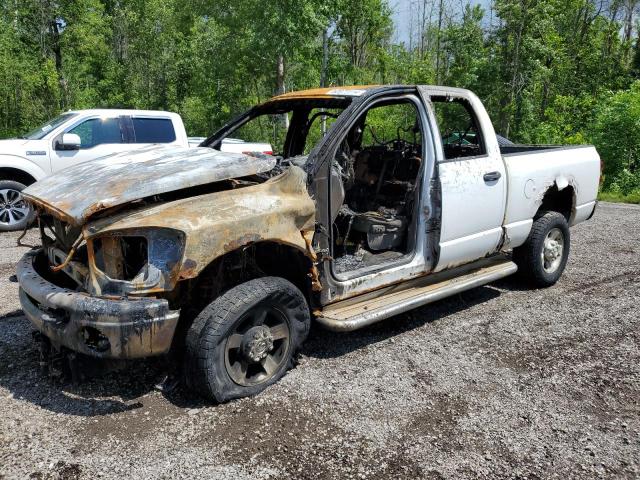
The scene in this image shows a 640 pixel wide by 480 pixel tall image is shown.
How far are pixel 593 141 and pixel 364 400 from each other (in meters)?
13.6

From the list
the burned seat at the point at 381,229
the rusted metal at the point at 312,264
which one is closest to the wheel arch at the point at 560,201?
the burned seat at the point at 381,229

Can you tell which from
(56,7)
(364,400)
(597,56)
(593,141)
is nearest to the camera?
(364,400)

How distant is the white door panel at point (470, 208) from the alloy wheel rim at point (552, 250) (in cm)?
100

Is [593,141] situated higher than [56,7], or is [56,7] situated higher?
[56,7]

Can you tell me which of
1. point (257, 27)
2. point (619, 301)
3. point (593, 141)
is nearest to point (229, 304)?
point (619, 301)

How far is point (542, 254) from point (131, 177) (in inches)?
165

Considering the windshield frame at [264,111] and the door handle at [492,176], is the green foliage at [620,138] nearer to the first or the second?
the door handle at [492,176]

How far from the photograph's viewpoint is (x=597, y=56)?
26406 millimetres

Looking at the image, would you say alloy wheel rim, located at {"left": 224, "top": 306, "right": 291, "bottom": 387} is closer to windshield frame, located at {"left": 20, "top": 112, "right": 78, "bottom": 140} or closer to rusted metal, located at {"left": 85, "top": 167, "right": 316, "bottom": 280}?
rusted metal, located at {"left": 85, "top": 167, "right": 316, "bottom": 280}

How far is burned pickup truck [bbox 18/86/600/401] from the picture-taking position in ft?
10.3

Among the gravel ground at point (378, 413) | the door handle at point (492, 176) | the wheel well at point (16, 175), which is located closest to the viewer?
the gravel ground at point (378, 413)

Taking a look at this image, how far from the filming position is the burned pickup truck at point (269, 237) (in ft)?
10.3

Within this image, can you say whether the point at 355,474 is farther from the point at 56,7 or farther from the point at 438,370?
the point at 56,7

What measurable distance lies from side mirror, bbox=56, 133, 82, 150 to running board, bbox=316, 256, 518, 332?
21.0ft
